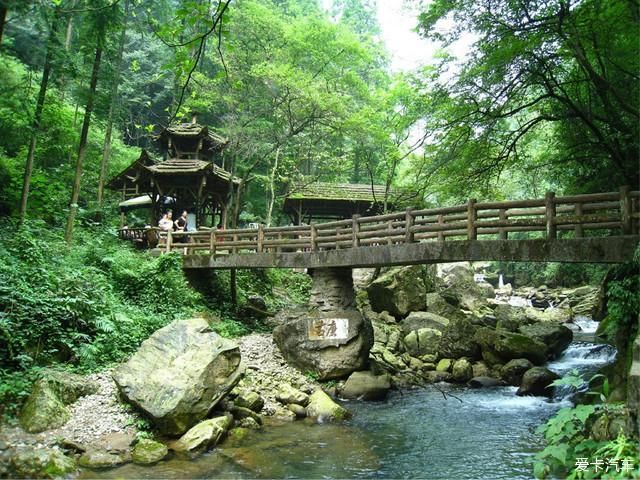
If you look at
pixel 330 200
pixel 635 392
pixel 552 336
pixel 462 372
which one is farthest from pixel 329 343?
pixel 330 200

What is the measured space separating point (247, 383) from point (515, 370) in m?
7.74

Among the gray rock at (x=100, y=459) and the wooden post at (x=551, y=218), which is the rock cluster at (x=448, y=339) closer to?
the wooden post at (x=551, y=218)

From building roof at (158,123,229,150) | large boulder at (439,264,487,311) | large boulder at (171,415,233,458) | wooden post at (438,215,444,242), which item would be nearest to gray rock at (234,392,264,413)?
large boulder at (171,415,233,458)

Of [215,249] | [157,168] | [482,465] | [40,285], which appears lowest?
[482,465]

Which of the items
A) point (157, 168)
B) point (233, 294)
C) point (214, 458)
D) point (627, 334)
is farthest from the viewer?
point (157, 168)

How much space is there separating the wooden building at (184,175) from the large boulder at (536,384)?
14273mm

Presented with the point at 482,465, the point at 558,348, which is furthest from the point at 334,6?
the point at 482,465

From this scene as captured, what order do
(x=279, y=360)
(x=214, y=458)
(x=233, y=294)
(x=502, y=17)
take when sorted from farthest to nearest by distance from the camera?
(x=233, y=294) → (x=279, y=360) → (x=502, y=17) → (x=214, y=458)

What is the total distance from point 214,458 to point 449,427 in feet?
16.5

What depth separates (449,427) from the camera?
9758 millimetres

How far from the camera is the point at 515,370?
13.2 metres

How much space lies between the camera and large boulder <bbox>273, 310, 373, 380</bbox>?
12.5m

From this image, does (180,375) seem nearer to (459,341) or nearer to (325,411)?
(325,411)

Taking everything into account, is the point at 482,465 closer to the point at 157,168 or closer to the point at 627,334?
the point at 627,334
